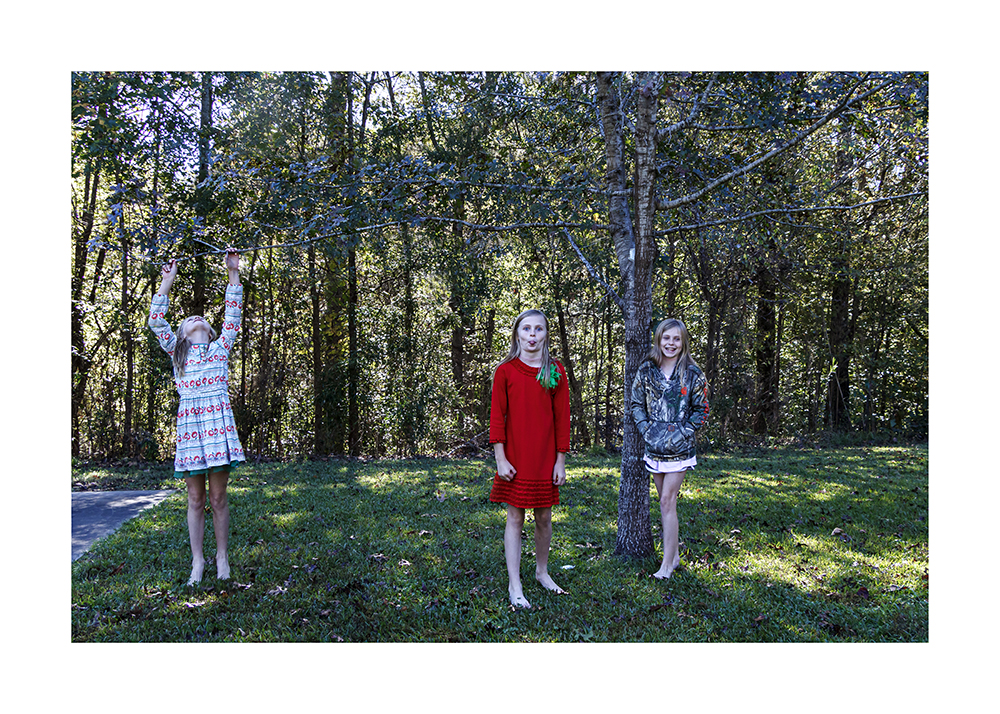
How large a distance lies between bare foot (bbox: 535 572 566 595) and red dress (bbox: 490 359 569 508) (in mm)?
461

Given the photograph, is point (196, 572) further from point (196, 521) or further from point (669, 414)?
point (669, 414)

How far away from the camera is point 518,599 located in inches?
115

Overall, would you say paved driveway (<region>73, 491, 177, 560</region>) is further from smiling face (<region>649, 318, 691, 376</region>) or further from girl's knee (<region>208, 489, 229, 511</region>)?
smiling face (<region>649, 318, 691, 376</region>)

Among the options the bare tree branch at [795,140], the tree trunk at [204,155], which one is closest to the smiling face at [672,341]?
the bare tree branch at [795,140]

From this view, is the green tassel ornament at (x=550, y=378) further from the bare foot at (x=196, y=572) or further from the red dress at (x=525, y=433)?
the bare foot at (x=196, y=572)

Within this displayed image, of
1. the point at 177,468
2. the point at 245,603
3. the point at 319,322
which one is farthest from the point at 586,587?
the point at 319,322

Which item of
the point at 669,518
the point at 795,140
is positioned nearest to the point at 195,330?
the point at 669,518

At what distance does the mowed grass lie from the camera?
2.78 m

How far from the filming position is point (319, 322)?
7539 mm

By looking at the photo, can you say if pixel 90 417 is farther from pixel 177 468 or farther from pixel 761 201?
pixel 761 201

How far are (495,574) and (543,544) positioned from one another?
0.40m

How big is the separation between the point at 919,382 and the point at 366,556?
738 cm

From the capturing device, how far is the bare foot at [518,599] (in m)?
2.91

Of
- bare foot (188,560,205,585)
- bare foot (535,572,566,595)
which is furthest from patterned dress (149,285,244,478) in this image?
bare foot (535,572,566,595)
